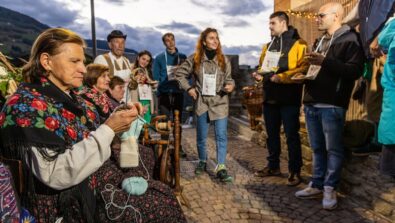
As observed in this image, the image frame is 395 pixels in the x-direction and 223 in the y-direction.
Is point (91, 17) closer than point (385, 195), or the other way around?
point (385, 195)

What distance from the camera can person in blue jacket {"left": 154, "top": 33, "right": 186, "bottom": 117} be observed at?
6.07m

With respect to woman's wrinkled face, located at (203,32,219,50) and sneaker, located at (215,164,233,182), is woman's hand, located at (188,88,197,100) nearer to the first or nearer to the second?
woman's wrinkled face, located at (203,32,219,50)

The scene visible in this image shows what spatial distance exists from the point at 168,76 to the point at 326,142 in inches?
126

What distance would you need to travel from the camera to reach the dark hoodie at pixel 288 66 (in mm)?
4266

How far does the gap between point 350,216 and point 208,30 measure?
288 cm

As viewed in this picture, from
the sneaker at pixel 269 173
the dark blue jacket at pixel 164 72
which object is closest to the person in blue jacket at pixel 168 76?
the dark blue jacket at pixel 164 72

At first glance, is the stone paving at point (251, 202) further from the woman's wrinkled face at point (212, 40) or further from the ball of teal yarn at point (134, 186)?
the woman's wrinkled face at point (212, 40)

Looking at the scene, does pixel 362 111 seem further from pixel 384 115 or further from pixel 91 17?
pixel 91 17

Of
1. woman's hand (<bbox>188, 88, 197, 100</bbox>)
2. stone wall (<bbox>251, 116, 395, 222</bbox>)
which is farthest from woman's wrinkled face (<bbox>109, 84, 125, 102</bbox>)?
stone wall (<bbox>251, 116, 395, 222</bbox>)

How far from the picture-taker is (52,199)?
1844mm

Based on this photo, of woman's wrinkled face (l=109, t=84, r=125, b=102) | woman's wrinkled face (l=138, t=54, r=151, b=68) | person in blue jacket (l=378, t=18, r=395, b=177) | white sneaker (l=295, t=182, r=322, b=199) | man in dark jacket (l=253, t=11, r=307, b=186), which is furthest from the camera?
woman's wrinkled face (l=138, t=54, r=151, b=68)

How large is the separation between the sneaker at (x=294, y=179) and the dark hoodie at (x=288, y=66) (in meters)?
0.97

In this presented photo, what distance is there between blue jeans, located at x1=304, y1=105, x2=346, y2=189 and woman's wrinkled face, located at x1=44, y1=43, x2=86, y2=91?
104 inches

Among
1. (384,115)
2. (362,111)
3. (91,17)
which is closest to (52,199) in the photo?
(384,115)
